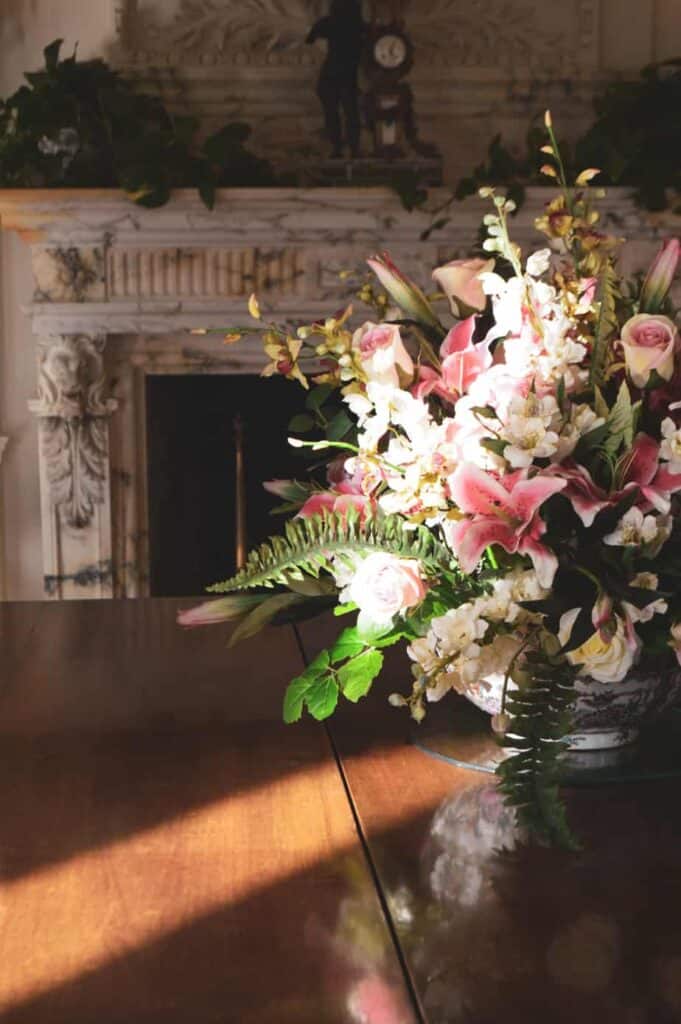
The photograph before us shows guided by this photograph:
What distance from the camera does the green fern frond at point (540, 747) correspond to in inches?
36.4

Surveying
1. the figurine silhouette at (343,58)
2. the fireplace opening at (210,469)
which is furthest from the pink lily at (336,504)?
the fireplace opening at (210,469)

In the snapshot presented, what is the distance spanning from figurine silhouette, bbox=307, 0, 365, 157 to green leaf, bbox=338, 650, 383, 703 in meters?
2.50

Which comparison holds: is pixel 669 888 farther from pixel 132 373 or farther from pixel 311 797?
pixel 132 373

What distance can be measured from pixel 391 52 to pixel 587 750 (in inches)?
103

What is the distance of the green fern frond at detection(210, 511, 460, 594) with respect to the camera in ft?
3.54

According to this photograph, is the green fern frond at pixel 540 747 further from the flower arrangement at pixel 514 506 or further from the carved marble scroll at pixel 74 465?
the carved marble scroll at pixel 74 465

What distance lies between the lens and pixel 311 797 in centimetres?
106

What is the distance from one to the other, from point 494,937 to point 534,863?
5.2 inches

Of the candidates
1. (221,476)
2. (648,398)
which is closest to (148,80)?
(221,476)

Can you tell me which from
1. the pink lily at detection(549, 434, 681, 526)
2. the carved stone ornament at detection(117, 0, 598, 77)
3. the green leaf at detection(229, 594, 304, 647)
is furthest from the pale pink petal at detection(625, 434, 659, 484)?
the carved stone ornament at detection(117, 0, 598, 77)

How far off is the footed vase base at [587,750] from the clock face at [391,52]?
2.49 meters

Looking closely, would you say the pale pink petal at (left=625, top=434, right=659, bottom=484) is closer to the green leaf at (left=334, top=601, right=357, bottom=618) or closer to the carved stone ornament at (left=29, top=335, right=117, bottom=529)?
the green leaf at (left=334, top=601, right=357, bottom=618)

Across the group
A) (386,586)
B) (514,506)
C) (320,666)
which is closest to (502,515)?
(514,506)

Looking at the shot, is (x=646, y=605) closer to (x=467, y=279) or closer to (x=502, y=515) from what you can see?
(x=502, y=515)
